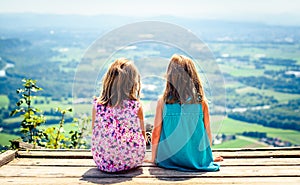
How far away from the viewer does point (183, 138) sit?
430cm

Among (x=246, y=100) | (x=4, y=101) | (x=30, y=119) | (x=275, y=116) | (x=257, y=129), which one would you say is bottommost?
(x=257, y=129)

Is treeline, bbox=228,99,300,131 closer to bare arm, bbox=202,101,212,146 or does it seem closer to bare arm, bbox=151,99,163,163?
bare arm, bbox=202,101,212,146

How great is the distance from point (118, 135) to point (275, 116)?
1449 inches

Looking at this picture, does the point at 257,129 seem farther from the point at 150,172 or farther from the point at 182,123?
the point at 150,172

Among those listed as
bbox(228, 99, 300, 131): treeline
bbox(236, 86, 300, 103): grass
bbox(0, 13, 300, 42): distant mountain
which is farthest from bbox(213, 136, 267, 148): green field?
bbox(0, 13, 300, 42): distant mountain

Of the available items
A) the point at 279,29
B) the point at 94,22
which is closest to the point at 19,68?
the point at 94,22

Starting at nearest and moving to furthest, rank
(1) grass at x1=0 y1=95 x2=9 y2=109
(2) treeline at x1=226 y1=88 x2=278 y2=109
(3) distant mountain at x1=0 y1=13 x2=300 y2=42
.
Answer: (1) grass at x1=0 y1=95 x2=9 y2=109 < (2) treeline at x1=226 y1=88 x2=278 y2=109 < (3) distant mountain at x1=0 y1=13 x2=300 y2=42

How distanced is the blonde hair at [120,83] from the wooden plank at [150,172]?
0.66 m

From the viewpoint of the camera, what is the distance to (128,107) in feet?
14.0

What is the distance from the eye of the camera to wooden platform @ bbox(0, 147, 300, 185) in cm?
A: 388

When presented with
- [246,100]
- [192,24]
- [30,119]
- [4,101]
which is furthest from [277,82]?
[30,119]

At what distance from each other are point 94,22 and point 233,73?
18.8 meters

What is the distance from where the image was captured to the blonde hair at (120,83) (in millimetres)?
4164

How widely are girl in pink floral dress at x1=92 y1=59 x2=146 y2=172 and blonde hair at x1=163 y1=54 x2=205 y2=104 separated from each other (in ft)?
0.99
